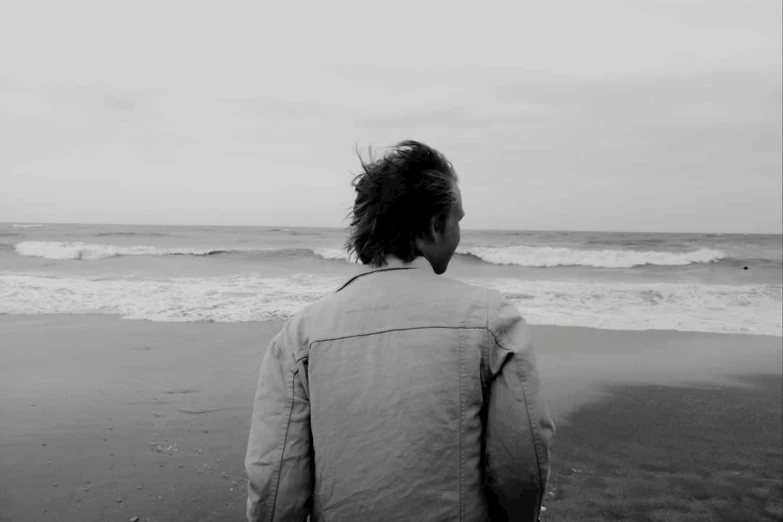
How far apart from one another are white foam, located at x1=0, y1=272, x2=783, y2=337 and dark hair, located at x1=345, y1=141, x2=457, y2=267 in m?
6.24

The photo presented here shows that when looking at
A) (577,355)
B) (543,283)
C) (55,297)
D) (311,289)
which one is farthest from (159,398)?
(543,283)

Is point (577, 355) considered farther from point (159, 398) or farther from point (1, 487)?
point (1, 487)

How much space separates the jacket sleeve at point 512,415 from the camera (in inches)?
48.8

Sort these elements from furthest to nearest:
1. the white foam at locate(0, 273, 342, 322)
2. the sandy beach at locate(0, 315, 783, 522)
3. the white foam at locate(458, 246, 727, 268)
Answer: the white foam at locate(458, 246, 727, 268) < the white foam at locate(0, 273, 342, 322) < the sandy beach at locate(0, 315, 783, 522)

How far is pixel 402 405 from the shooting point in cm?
122

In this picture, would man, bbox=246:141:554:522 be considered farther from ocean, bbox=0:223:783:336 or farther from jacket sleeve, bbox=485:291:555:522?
ocean, bbox=0:223:783:336

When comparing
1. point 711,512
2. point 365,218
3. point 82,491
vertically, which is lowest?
point 711,512

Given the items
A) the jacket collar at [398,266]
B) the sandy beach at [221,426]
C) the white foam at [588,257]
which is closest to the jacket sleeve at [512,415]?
the jacket collar at [398,266]

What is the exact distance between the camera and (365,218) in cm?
139

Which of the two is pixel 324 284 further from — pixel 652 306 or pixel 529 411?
pixel 529 411

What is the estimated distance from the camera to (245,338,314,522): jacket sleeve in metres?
1.30

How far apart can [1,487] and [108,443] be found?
0.76 meters

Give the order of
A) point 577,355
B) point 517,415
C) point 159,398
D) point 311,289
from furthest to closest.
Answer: point 311,289, point 577,355, point 159,398, point 517,415

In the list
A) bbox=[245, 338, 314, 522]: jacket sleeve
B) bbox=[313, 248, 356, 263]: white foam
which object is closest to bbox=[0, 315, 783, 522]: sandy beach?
bbox=[245, 338, 314, 522]: jacket sleeve
